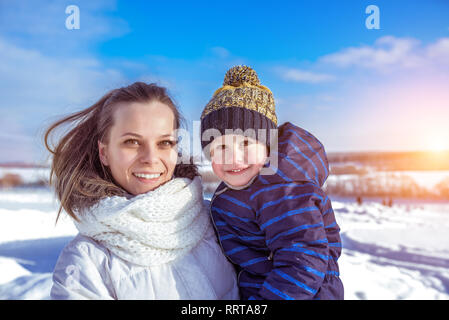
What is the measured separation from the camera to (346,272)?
3838 mm

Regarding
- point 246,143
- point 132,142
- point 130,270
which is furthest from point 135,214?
point 246,143

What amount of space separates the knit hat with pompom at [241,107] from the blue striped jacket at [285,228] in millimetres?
140

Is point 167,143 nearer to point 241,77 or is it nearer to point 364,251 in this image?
point 241,77

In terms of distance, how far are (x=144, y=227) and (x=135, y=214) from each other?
8cm

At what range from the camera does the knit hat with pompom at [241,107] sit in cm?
162

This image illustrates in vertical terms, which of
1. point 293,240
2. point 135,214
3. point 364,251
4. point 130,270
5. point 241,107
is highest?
point 241,107

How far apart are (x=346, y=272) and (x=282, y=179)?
3.04 m

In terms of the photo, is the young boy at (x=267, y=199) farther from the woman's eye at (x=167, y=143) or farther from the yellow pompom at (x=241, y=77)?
the woman's eye at (x=167, y=143)

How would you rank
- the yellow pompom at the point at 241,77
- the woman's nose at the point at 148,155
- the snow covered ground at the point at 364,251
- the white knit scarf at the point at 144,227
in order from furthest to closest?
the snow covered ground at the point at 364,251
the yellow pompom at the point at 241,77
the woman's nose at the point at 148,155
the white knit scarf at the point at 144,227

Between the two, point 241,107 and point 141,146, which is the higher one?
point 241,107

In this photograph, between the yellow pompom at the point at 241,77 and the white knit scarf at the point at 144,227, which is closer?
the white knit scarf at the point at 144,227

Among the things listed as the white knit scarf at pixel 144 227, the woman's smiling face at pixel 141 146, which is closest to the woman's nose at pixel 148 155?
the woman's smiling face at pixel 141 146

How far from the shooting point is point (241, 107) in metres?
1.64
